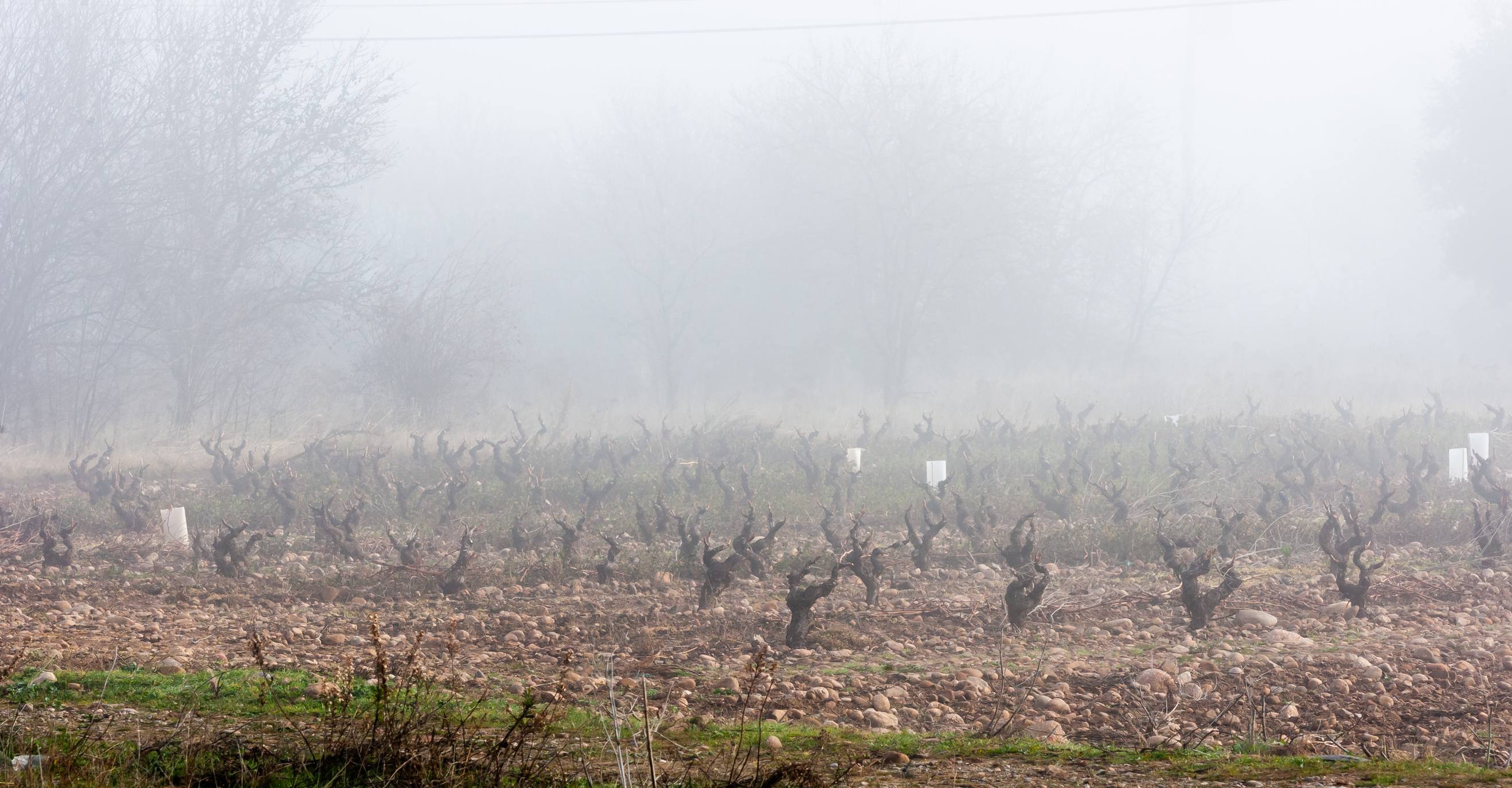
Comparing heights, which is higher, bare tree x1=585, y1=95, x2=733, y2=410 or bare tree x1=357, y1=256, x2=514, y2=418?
bare tree x1=585, y1=95, x2=733, y2=410

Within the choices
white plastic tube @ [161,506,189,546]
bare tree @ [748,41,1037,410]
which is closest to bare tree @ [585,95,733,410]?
bare tree @ [748,41,1037,410]

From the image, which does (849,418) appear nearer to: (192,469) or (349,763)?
(192,469)

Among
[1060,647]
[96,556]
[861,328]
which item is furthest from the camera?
[861,328]

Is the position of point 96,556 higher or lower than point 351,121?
lower

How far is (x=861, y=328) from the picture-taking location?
1341 inches

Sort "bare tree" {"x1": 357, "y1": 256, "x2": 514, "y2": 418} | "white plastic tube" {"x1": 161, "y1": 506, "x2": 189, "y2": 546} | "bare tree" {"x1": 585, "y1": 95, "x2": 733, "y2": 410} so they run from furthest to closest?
"bare tree" {"x1": 585, "y1": 95, "x2": 733, "y2": 410} → "bare tree" {"x1": 357, "y1": 256, "x2": 514, "y2": 418} → "white plastic tube" {"x1": 161, "y1": 506, "x2": 189, "y2": 546}

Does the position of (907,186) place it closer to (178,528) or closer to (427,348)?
(427,348)

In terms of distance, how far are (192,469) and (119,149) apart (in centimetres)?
812

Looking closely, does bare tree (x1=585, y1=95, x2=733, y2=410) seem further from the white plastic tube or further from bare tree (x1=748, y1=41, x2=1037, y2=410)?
the white plastic tube

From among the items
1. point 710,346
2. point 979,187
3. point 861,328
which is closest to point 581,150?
point 710,346

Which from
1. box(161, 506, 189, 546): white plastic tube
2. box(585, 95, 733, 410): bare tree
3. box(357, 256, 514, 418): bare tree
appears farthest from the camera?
box(585, 95, 733, 410): bare tree

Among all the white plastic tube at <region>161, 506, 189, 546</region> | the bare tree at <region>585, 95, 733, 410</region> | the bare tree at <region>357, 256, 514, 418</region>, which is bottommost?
the white plastic tube at <region>161, 506, 189, 546</region>

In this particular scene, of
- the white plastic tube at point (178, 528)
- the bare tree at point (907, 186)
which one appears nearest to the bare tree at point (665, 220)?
the bare tree at point (907, 186)

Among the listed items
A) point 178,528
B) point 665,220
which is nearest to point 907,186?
point 665,220
